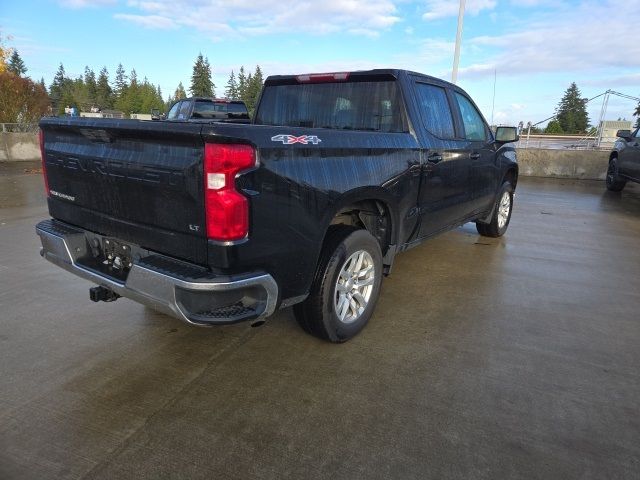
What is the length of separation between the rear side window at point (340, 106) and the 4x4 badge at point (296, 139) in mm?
1289

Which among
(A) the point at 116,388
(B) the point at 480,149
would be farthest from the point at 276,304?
(B) the point at 480,149

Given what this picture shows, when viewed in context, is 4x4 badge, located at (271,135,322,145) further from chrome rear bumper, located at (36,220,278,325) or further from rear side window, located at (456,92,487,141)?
rear side window, located at (456,92,487,141)

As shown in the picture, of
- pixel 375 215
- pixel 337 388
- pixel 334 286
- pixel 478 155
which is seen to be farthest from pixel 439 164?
pixel 337 388

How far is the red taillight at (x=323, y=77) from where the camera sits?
159 inches

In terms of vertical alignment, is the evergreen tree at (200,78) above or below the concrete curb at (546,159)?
above

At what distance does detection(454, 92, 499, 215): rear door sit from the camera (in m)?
4.90

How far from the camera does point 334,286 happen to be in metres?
3.07

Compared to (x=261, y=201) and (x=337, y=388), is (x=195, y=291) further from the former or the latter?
(x=337, y=388)

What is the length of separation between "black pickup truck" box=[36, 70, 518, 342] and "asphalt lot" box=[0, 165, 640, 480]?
472 millimetres

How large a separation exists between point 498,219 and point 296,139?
455 cm

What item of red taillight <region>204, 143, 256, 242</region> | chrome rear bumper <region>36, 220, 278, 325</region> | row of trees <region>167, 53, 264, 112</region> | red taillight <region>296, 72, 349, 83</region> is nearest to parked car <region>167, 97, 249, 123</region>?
red taillight <region>296, 72, 349, 83</region>

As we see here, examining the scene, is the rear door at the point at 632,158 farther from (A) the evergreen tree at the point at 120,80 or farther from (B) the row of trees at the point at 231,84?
(A) the evergreen tree at the point at 120,80

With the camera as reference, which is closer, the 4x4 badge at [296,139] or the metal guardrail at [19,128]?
the 4x4 badge at [296,139]

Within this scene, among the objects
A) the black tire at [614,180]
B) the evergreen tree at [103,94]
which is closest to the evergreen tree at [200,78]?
the evergreen tree at [103,94]
